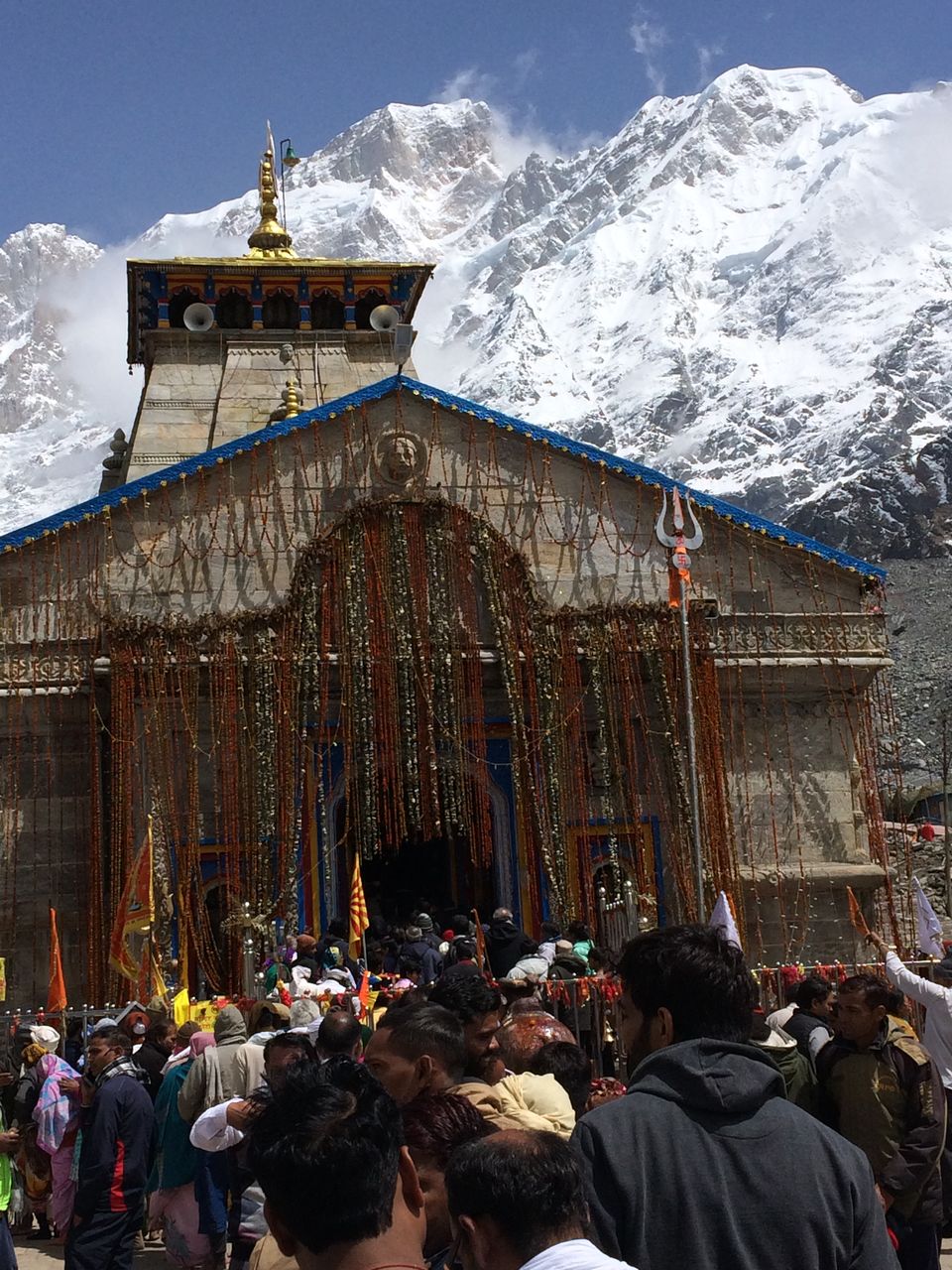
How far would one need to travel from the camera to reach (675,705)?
75.0 ft

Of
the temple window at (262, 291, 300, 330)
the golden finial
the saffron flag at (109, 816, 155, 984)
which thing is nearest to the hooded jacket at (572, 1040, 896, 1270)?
the saffron flag at (109, 816, 155, 984)

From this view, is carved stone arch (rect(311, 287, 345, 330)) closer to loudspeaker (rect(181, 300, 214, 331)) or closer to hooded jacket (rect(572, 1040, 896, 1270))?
loudspeaker (rect(181, 300, 214, 331))

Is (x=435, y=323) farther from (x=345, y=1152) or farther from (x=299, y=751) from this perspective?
(x=345, y=1152)

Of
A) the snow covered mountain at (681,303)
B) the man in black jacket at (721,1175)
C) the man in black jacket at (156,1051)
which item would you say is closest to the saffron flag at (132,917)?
the man in black jacket at (156,1051)

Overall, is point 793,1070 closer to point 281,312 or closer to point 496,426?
point 496,426

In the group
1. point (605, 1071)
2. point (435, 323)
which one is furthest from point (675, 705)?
point (435, 323)

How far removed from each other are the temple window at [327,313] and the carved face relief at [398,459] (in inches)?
402

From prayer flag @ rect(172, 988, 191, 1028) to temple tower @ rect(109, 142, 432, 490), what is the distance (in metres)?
16.6

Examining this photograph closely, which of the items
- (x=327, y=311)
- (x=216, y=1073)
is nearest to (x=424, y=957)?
(x=216, y=1073)

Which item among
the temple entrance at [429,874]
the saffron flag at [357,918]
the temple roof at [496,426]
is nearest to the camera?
the saffron flag at [357,918]

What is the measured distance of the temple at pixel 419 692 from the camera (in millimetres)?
22016

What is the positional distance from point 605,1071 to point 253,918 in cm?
778

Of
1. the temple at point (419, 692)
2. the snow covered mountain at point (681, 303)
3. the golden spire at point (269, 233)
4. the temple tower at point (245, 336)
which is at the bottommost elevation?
the temple at point (419, 692)

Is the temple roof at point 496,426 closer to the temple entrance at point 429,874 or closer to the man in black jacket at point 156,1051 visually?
the temple entrance at point 429,874
